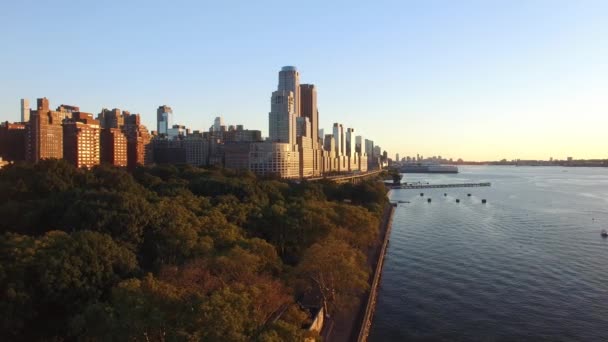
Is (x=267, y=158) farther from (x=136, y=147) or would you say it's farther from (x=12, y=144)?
(x=12, y=144)

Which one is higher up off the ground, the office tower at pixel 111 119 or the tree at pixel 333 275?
the office tower at pixel 111 119

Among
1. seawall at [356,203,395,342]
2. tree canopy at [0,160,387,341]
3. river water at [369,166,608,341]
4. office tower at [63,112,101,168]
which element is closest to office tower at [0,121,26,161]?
office tower at [63,112,101,168]

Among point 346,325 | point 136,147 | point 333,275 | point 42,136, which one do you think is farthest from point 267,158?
point 346,325

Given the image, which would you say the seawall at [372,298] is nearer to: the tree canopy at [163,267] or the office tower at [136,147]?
the tree canopy at [163,267]

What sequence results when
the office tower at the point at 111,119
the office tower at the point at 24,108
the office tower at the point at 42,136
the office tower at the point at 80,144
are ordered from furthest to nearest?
the office tower at the point at 24,108
the office tower at the point at 111,119
the office tower at the point at 80,144
the office tower at the point at 42,136

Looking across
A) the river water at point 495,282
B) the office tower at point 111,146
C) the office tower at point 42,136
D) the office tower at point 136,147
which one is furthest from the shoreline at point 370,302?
the office tower at point 136,147

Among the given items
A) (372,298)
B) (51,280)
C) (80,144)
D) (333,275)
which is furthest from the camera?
(80,144)

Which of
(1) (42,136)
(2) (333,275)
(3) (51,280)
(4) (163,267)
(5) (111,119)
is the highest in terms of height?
(5) (111,119)
